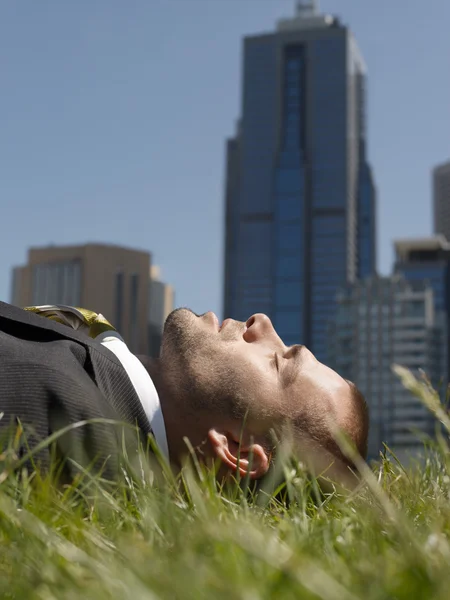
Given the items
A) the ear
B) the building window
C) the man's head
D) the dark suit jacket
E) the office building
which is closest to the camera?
the dark suit jacket

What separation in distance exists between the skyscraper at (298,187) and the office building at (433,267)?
3562 centimetres

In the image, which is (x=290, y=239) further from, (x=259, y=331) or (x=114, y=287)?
(x=259, y=331)

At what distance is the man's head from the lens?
2654 mm

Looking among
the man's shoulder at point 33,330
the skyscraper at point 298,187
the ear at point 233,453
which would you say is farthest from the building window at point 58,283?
the ear at point 233,453

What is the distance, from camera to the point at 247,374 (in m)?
2.74

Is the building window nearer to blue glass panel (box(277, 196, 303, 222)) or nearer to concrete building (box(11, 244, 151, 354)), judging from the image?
concrete building (box(11, 244, 151, 354))

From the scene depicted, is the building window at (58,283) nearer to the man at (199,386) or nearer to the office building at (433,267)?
the office building at (433,267)

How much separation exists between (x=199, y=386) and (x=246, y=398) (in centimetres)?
18

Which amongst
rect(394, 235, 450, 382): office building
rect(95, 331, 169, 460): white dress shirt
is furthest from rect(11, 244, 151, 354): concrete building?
rect(95, 331, 169, 460): white dress shirt

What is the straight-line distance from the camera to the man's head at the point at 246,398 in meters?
2.65

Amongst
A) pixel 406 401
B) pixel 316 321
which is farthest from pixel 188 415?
pixel 316 321

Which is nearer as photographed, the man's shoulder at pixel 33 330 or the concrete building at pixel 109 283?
the man's shoulder at pixel 33 330

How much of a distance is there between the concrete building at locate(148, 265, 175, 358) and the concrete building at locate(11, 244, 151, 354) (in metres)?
2.03

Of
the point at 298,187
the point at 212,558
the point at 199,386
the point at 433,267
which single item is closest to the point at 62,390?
the point at 199,386
